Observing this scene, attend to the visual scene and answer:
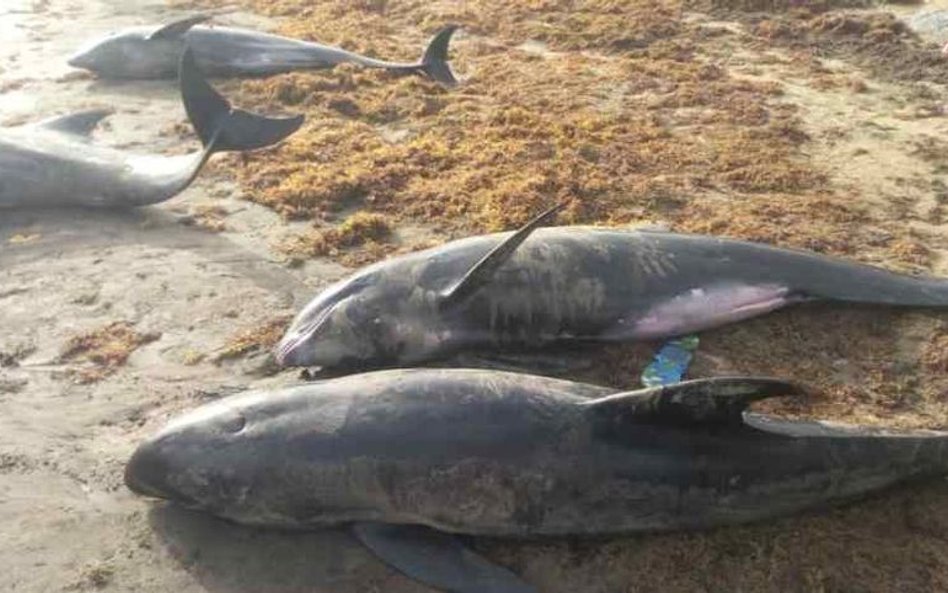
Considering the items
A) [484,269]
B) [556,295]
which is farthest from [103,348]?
[556,295]

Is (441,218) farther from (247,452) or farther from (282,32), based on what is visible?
(282,32)

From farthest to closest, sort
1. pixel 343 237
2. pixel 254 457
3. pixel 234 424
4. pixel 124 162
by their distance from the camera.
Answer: pixel 124 162, pixel 343 237, pixel 234 424, pixel 254 457

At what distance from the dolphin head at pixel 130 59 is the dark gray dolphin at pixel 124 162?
296 centimetres

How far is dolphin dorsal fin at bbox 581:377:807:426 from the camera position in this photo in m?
3.92

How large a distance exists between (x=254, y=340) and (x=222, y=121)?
7.54 ft

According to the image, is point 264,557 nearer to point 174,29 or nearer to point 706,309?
point 706,309

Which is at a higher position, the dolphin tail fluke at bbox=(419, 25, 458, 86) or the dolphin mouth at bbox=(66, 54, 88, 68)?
the dolphin tail fluke at bbox=(419, 25, 458, 86)

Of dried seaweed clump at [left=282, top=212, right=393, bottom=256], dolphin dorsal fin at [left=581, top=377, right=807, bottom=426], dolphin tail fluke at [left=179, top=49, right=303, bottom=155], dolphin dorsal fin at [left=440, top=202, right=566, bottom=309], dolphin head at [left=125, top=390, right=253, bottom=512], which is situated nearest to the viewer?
dolphin dorsal fin at [left=581, top=377, right=807, bottom=426]

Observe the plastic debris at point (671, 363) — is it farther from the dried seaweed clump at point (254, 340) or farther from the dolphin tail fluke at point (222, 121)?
the dolphin tail fluke at point (222, 121)

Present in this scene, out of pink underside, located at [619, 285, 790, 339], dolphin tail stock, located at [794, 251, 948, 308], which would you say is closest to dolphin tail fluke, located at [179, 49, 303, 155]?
pink underside, located at [619, 285, 790, 339]

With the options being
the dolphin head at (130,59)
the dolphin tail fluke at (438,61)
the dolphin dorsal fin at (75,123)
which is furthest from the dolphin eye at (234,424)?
the dolphin head at (130,59)

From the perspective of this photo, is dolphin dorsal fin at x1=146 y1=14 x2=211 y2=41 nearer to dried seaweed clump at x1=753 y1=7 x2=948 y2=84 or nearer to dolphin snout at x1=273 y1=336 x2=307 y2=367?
dried seaweed clump at x1=753 y1=7 x2=948 y2=84

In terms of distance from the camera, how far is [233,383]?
218 inches

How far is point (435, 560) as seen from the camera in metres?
4.14
